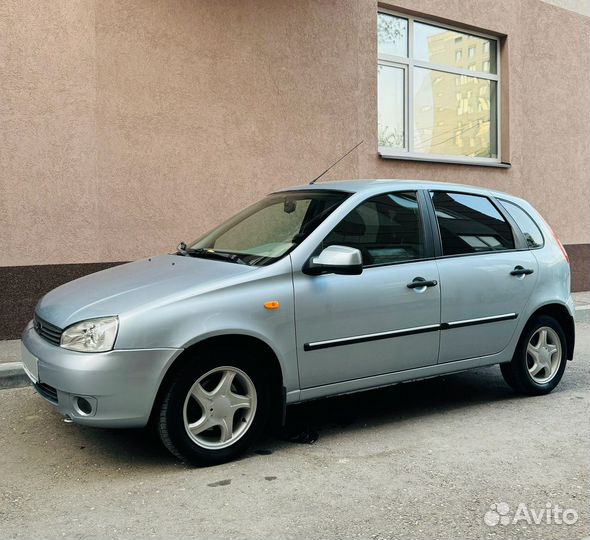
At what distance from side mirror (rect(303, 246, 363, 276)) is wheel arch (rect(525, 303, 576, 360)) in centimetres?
197

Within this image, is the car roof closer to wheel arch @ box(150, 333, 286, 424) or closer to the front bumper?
wheel arch @ box(150, 333, 286, 424)

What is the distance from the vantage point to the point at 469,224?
17.5 feet

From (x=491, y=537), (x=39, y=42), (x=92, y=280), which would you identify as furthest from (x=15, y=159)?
(x=491, y=537)

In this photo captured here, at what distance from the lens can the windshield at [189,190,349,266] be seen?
15.0 ft

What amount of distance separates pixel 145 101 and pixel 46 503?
5338 mm

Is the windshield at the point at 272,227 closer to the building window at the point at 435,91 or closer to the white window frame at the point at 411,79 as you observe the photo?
the white window frame at the point at 411,79

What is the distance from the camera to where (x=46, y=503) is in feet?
11.9

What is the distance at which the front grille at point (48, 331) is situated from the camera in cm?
409

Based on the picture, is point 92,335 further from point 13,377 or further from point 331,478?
point 13,377

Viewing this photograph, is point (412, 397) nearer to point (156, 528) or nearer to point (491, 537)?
point (491, 537)

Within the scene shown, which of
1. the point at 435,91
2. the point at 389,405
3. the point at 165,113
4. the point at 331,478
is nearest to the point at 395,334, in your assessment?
the point at 389,405

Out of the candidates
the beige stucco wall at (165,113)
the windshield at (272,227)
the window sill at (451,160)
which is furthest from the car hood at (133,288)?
the window sill at (451,160)

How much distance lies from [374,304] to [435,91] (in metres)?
7.53

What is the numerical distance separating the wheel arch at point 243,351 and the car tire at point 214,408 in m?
0.03
